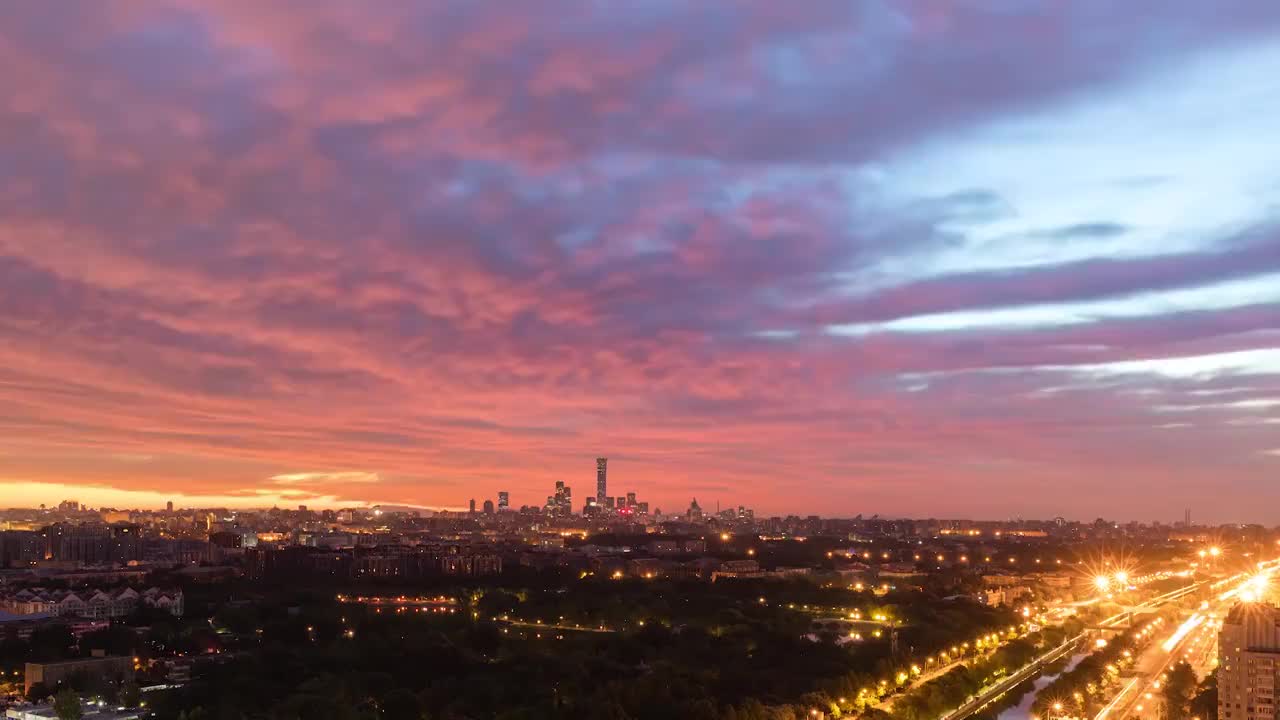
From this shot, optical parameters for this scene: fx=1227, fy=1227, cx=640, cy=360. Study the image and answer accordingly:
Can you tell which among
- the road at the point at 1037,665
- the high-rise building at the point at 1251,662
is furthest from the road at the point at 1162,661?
the high-rise building at the point at 1251,662

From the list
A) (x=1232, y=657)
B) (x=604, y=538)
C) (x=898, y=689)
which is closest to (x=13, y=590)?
(x=898, y=689)

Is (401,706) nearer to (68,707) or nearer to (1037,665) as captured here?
(68,707)

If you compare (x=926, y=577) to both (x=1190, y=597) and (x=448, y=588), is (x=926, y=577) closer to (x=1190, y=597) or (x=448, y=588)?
(x=1190, y=597)

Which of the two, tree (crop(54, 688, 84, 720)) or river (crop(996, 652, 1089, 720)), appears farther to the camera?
river (crop(996, 652, 1089, 720))

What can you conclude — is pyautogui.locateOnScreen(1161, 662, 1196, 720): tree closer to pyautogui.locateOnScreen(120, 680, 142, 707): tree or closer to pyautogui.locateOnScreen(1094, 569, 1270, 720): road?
pyautogui.locateOnScreen(1094, 569, 1270, 720): road

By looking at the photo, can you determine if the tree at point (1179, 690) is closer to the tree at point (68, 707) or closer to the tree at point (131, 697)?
the tree at point (131, 697)

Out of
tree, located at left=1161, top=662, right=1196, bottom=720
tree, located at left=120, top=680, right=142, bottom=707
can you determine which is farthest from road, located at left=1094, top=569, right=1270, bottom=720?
tree, located at left=120, top=680, right=142, bottom=707
